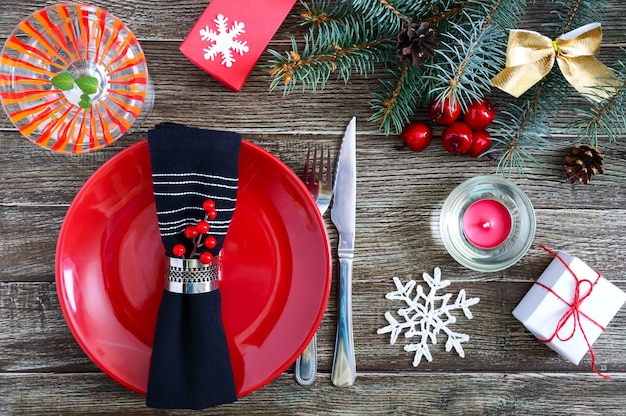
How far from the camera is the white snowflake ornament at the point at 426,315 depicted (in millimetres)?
872

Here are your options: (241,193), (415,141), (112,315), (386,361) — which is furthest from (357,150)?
(112,315)

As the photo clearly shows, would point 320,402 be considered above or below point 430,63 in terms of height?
below

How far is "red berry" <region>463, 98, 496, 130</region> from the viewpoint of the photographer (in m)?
0.80

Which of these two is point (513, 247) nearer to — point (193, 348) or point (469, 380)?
point (469, 380)

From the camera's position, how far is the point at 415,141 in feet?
2.70

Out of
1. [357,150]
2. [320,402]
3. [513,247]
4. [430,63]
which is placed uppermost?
[430,63]

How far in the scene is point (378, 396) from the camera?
0.88 m

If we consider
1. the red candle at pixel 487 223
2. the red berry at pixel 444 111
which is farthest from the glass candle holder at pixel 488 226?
the red berry at pixel 444 111

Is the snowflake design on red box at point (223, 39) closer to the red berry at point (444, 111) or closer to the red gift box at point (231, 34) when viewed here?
the red gift box at point (231, 34)

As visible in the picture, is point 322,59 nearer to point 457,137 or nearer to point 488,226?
point 457,137

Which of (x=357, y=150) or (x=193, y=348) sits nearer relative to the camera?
(x=193, y=348)

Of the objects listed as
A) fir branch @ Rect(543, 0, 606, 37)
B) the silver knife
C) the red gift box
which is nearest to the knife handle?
the silver knife

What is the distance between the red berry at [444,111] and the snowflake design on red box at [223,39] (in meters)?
0.29

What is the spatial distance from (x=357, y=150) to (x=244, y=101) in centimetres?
19
